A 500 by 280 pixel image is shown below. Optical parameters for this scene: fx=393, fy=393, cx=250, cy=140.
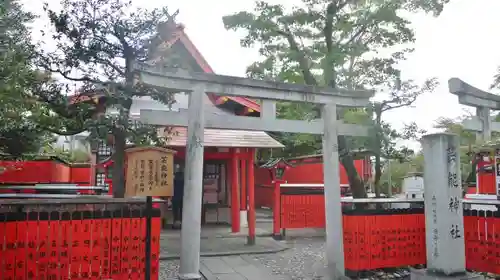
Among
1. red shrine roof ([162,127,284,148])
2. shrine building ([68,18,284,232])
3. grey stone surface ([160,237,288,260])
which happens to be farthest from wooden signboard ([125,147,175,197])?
red shrine roof ([162,127,284,148])

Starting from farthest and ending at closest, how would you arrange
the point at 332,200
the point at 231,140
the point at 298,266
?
the point at 231,140, the point at 298,266, the point at 332,200

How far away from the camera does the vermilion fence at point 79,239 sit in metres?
5.34

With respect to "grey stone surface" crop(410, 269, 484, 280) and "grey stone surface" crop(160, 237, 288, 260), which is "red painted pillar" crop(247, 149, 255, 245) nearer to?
"grey stone surface" crop(160, 237, 288, 260)

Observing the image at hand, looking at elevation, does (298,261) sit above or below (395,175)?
below

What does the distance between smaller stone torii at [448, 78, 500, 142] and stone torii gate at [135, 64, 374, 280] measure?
6.30 ft

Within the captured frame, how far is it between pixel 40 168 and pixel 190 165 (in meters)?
12.9

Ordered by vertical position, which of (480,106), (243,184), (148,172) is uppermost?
(480,106)

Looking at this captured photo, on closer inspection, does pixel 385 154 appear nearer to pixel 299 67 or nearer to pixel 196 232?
pixel 299 67

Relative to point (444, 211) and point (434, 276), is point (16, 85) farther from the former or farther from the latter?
point (434, 276)

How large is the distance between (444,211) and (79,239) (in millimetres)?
5947

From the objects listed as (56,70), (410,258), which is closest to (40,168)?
(56,70)

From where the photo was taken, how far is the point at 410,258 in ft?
26.5

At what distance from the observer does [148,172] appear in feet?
18.5

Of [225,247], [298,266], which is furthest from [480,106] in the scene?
[225,247]
